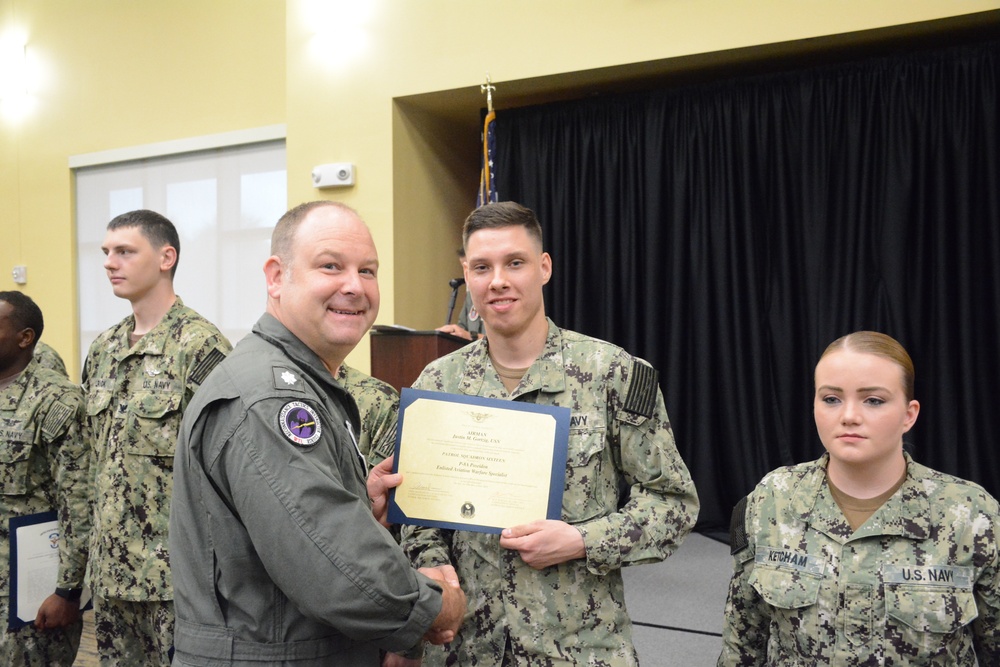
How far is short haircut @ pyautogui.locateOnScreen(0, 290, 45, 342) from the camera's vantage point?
2.63 meters

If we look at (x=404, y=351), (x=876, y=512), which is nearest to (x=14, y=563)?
(x=404, y=351)

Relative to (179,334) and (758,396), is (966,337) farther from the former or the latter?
(179,334)

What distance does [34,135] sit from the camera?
7.21 meters

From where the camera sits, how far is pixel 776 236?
468 cm

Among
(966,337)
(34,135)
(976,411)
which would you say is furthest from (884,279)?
(34,135)

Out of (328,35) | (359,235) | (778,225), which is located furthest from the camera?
(328,35)

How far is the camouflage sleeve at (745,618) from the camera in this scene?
160 centimetres

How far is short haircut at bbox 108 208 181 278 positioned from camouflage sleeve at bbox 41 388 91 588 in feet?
1.96

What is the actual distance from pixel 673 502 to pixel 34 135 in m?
7.66

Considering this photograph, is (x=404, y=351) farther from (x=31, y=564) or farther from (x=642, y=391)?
(x=642, y=391)

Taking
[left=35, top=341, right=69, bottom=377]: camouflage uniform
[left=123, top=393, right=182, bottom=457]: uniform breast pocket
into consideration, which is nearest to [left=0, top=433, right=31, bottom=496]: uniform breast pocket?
[left=123, top=393, right=182, bottom=457]: uniform breast pocket

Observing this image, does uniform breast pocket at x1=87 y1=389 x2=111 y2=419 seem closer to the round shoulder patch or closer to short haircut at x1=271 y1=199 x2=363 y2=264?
short haircut at x1=271 y1=199 x2=363 y2=264

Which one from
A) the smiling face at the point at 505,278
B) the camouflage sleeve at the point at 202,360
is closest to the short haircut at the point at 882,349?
the smiling face at the point at 505,278

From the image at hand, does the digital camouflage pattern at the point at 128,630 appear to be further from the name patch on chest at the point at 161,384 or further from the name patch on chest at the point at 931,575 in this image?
Answer: the name patch on chest at the point at 931,575
